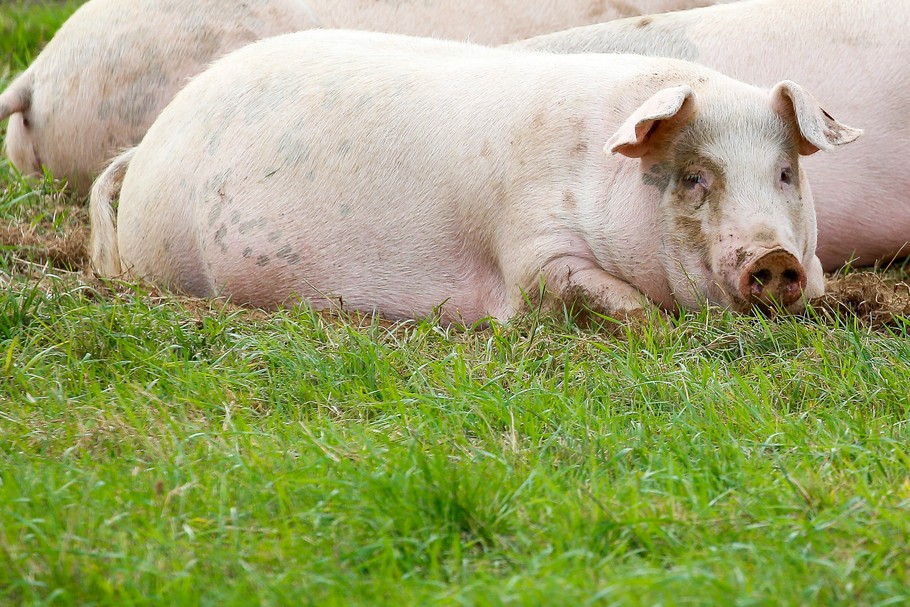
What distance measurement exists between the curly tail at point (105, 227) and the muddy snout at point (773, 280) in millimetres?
2352

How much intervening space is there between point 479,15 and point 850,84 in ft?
6.34

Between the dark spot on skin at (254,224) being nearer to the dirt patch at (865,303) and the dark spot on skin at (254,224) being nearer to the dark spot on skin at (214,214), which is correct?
the dark spot on skin at (214,214)

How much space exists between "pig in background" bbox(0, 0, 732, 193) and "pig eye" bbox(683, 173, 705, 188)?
2461 mm

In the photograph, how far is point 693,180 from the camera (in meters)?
4.13

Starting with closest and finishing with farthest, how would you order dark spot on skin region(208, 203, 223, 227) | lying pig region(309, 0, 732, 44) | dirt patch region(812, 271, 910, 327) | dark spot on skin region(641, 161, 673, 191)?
dark spot on skin region(641, 161, 673, 191) < dirt patch region(812, 271, 910, 327) < dark spot on skin region(208, 203, 223, 227) < lying pig region(309, 0, 732, 44)

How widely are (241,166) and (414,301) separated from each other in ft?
2.68

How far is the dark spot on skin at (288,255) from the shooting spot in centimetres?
464

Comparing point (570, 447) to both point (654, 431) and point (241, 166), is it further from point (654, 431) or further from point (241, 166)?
point (241, 166)

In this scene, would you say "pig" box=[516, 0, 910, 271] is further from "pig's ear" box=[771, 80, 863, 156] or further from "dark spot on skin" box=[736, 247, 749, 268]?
"dark spot on skin" box=[736, 247, 749, 268]

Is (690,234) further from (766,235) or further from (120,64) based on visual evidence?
(120,64)

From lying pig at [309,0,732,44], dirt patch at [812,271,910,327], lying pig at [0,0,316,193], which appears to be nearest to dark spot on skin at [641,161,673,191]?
dirt patch at [812,271,910,327]

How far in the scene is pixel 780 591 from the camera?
2.51m

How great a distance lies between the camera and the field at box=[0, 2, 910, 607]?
8.67ft

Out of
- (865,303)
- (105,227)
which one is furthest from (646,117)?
(105,227)
